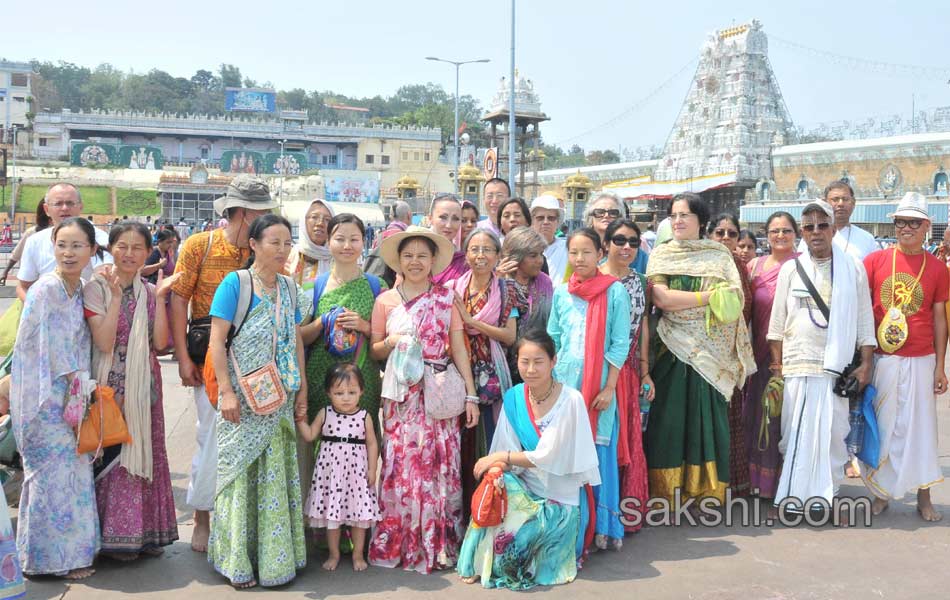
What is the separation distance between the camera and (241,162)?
50.8 meters

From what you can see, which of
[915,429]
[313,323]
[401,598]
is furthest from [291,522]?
[915,429]

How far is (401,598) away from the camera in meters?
3.08

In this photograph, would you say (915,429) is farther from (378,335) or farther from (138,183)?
(138,183)

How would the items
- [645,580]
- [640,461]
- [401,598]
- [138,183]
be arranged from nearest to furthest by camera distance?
[401,598], [645,580], [640,461], [138,183]

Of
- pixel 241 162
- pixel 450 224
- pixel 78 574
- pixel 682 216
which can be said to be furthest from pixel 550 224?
pixel 241 162

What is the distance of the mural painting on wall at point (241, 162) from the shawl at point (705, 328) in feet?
158

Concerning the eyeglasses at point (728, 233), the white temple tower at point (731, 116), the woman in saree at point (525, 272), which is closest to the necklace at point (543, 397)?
the woman in saree at point (525, 272)

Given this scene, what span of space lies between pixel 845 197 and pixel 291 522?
3.57 m

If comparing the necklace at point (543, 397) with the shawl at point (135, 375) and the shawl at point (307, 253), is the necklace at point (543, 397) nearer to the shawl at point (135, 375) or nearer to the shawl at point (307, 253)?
the shawl at point (307, 253)

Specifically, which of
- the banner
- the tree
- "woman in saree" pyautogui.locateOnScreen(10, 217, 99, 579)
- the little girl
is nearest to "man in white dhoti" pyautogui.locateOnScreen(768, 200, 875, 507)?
the little girl

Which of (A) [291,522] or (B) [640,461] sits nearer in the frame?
(A) [291,522]

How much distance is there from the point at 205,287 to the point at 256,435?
2.56 feet

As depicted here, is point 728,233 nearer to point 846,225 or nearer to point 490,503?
point 846,225

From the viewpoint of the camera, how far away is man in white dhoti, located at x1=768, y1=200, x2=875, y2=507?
3.96m
